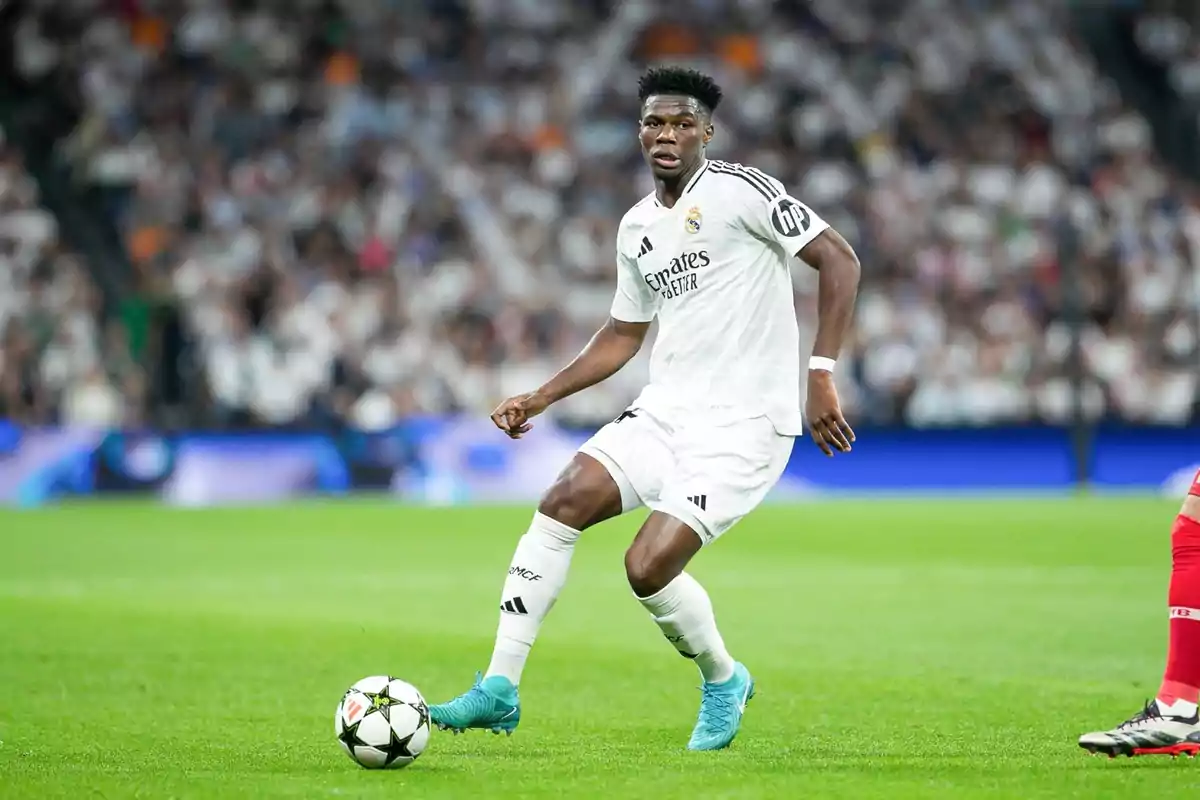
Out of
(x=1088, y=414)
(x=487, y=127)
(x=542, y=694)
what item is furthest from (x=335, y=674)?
(x=487, y=127)

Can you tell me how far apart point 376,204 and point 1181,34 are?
13579mm

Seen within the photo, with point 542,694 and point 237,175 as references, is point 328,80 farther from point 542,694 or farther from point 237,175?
point 542,694

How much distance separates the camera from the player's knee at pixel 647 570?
6.63 meters

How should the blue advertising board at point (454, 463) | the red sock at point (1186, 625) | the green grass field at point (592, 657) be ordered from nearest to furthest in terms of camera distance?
the green grass field at point (592, 657)
the red sock at point (1186, 625)
the blue advertising board at point (454, 463)

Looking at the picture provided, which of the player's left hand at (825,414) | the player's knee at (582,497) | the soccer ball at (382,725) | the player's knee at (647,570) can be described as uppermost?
the player's left hand at (825,414)

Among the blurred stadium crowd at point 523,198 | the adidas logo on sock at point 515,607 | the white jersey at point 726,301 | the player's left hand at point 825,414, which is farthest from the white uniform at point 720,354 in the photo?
the blurred stadium crowd at point 523,198

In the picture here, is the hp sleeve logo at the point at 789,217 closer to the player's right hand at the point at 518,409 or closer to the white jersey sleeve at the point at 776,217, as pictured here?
the white jersey sleeve at the point at 776,217

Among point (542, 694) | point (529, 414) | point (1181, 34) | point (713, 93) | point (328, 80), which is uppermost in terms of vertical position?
point (1181, 34)

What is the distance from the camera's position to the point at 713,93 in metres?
7.02

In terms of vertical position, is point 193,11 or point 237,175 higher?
point 193,11

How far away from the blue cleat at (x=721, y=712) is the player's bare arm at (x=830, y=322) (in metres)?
0.96

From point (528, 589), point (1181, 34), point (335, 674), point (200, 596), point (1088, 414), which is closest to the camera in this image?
point (528, 589)

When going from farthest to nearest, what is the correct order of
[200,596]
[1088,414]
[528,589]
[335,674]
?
[1088,414]
[200,596]
[335,674]
[528,589]

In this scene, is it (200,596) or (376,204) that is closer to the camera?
(200,596)
